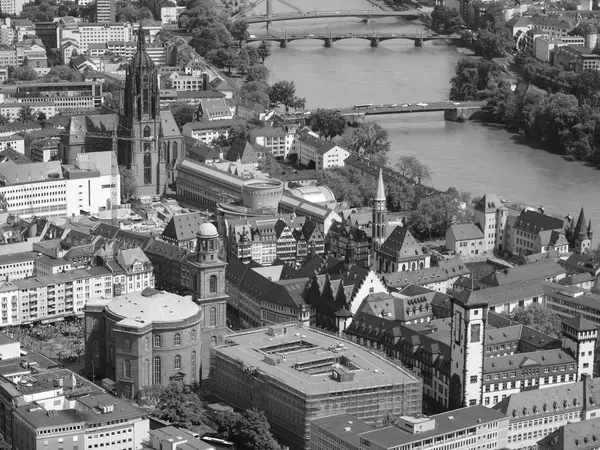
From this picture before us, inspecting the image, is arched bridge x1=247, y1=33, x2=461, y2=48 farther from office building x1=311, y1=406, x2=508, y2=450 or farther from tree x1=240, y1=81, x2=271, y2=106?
office building x1=311, y1=406, x2=508, y2=450

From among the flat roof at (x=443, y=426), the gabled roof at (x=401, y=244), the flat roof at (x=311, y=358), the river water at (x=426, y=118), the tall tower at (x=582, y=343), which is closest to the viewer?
the flat roof at (x=443, y=426)

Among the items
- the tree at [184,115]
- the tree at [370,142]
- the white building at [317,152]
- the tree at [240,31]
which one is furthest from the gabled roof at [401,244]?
the tree at [240,31]

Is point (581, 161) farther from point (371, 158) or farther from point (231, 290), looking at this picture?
point (231, 290)

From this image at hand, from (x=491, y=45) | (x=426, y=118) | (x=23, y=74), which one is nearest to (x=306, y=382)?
(x=426, y=118)

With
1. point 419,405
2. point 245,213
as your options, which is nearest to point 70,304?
point 245,213

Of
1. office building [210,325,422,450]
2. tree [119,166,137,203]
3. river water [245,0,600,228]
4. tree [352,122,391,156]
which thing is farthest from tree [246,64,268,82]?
office building [210,325,422,450]

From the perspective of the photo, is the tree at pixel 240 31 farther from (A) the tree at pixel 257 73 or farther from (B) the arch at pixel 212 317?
(B) the arch at pixel 212 317
